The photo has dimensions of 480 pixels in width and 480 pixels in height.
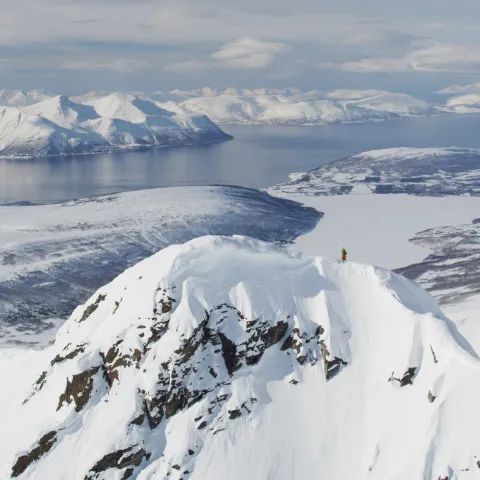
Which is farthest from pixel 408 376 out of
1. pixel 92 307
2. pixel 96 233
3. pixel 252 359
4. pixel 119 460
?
pixel 96 233

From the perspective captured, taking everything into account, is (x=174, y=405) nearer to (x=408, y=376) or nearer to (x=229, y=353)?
(x=229, y=353)

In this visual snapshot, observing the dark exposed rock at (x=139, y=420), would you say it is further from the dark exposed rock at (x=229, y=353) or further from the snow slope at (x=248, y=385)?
the dark exposed rock at (x=229, y=353)

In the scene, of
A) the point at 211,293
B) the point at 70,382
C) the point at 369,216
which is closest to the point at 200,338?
the point at 211,293

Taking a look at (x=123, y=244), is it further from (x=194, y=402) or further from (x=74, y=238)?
(x=194, y=402)

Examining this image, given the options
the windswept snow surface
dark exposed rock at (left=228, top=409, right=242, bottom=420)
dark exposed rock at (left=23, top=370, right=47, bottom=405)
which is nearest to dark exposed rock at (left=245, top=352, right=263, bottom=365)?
dark exposed rock at (left=228, top=409, right=242, bottom=420)

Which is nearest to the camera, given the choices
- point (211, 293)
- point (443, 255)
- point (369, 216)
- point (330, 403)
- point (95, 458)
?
point (95, 458)

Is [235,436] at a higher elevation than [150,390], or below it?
below

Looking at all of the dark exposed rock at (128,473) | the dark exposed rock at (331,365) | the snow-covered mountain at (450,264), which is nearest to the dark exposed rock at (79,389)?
the dark exposed rock at (128,473)

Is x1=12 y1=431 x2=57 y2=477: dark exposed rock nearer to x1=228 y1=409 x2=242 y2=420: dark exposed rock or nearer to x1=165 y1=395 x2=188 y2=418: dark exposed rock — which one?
x1=165 y1=395 x2=188 y2=418: dark exposed rock
